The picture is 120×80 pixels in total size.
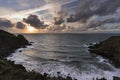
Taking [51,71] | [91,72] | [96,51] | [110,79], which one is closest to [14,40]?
[96,51]

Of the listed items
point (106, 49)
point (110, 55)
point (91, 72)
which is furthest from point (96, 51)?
point (91, 72)

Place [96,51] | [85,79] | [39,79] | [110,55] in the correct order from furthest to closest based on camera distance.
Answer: [96,51], [110,55], [85,79], [39,79]

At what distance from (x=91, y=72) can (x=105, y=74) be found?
3.11 metres

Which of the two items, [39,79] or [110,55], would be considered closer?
[39,79]

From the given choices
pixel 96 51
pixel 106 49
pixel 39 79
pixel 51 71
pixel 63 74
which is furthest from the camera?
pixel 96 51

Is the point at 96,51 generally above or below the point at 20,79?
below

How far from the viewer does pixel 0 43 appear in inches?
2491

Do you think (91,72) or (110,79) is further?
(91,72)

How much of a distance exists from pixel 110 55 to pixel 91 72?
69.2ft

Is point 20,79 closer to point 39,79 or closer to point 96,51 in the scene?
point 39,79

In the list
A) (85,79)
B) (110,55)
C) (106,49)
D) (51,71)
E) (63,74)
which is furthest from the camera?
(106,49)

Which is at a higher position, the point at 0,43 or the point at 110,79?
the point at 0,43

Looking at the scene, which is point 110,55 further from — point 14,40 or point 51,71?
point 14,40

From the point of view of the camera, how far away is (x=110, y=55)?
49.6 metres
